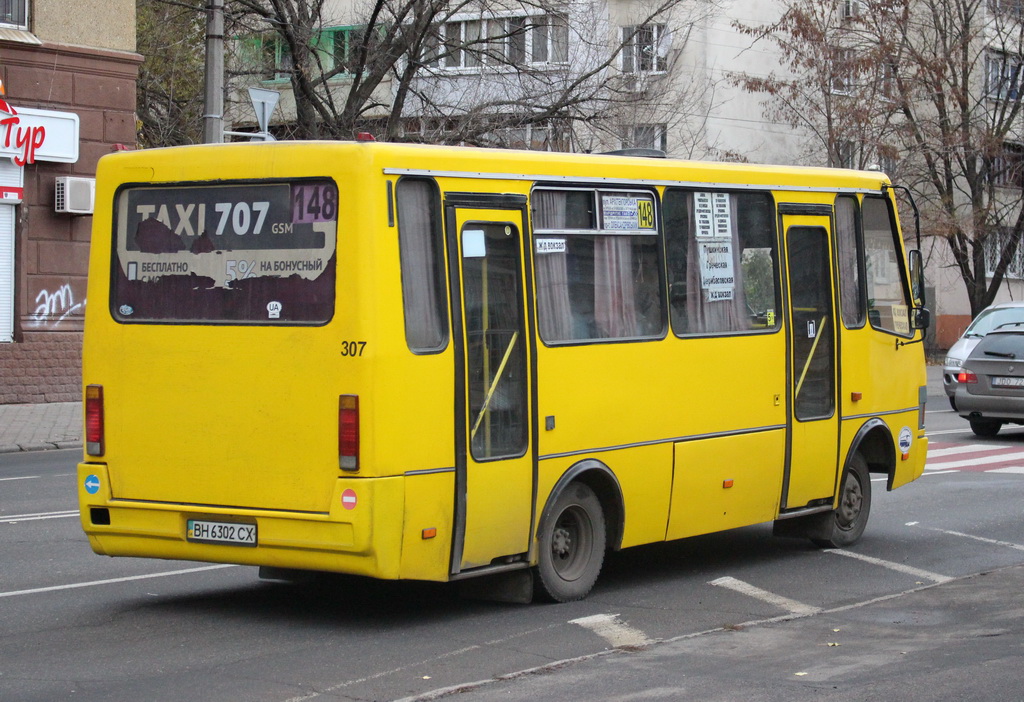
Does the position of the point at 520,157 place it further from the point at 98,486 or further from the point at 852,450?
the point at 852,450

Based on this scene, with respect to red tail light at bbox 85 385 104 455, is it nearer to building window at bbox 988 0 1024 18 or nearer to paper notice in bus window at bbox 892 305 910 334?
paper notice in bus window at bbox 892 305 910 334

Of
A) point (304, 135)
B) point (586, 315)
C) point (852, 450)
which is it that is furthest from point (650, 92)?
point (586, 315)

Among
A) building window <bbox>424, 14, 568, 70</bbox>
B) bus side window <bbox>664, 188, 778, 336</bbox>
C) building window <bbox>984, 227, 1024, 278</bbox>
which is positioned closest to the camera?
bus side window <bbox>664, 188, 778, 336</bbox>

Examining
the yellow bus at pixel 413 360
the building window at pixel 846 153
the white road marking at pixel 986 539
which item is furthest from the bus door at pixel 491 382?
the building window at pixel 846 153

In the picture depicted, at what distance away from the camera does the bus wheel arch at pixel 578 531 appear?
8594 mm

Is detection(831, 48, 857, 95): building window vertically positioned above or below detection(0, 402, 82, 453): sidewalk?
above

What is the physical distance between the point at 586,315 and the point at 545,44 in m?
24.6

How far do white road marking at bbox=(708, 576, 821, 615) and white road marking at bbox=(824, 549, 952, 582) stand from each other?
1.30 metres

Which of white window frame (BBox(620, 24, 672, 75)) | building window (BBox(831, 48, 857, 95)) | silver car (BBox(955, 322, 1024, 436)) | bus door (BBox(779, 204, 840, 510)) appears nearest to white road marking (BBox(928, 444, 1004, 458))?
silver car (BBox(955, 322, 1024, 436))

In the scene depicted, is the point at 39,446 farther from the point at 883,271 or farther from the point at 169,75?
the point at 169,75

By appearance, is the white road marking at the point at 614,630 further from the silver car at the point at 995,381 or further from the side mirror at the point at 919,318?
the silver car at the point at 995,381

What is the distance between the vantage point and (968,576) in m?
9.89

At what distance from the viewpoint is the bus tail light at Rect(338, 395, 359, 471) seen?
295 inches

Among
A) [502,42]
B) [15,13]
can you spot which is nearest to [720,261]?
[15,13]
